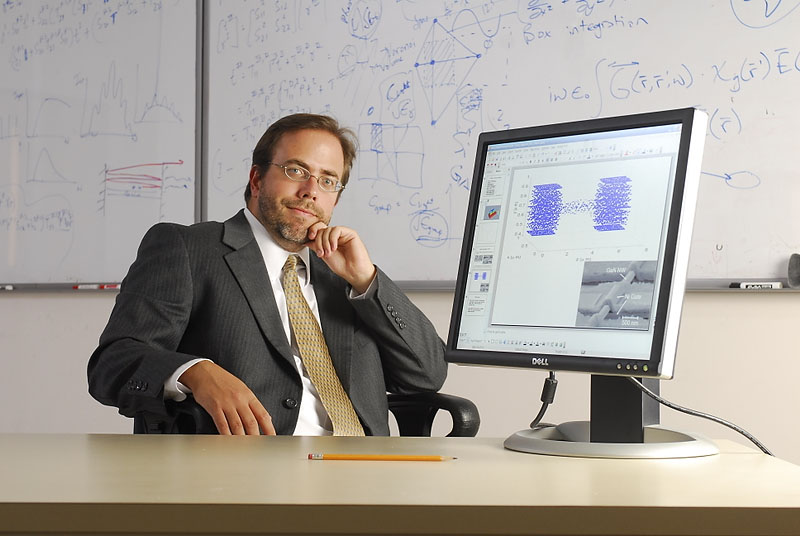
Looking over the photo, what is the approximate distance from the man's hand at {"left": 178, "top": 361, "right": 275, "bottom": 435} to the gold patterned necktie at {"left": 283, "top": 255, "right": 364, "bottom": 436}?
0.31m

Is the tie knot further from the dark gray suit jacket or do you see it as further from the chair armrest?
the chair armrest

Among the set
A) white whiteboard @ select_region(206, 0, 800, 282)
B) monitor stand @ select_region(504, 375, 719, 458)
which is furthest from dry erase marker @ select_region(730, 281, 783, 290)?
monitor stand @ select_region(504, 375, 719, 458)

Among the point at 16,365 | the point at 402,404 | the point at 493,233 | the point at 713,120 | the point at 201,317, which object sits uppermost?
the point at 713,120

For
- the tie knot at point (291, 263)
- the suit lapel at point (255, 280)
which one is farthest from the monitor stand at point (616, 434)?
the tie knot at point (291, 263)

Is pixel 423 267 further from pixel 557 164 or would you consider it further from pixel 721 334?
pixel 557 164

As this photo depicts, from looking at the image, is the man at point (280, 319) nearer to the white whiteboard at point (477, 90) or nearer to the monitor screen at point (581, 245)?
the monitor screen at point (581, 245)

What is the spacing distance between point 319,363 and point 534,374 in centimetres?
107

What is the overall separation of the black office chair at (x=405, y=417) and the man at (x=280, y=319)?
0.03 metres

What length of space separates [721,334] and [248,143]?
1.61 m

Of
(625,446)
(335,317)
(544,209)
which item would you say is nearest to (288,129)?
(335,317)

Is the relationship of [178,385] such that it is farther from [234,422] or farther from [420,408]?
[420,408]

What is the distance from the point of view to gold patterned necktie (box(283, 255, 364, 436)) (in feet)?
5.84

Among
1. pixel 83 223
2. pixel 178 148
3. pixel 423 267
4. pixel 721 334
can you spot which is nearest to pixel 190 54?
pixel 178 148

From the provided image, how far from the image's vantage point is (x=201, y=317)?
1825 millimetres
